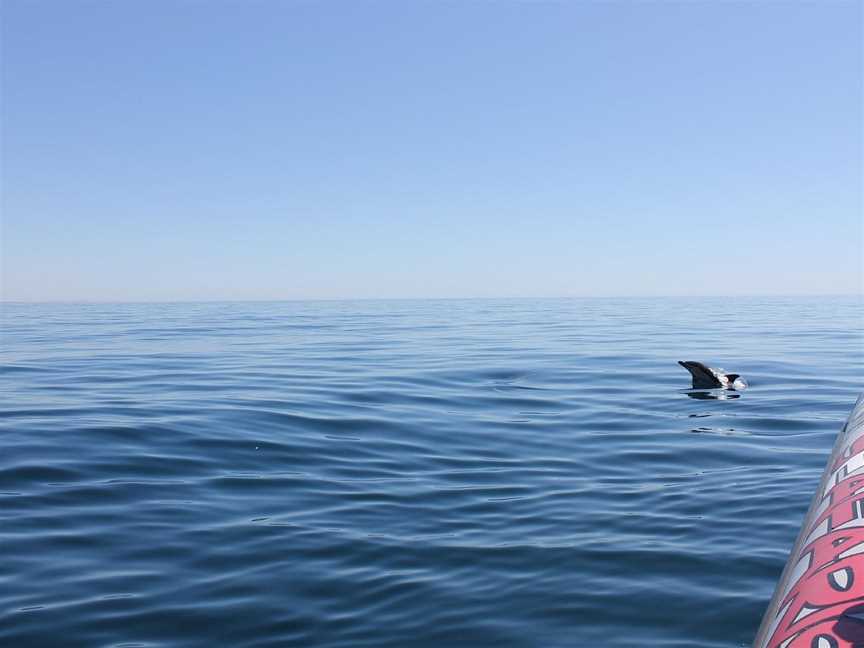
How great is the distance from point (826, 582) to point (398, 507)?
420 cm

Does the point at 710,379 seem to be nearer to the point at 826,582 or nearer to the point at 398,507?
the point at 398,507

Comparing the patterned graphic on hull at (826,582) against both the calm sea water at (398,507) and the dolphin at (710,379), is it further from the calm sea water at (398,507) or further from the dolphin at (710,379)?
the dolphin at (710,379)

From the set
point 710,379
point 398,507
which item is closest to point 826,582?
point 398,507

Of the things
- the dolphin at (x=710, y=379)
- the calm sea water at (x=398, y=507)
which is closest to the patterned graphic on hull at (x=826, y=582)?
the calm sea water at (x=398, y=507)

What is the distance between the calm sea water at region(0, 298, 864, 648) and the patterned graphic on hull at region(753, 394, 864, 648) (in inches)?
32.1

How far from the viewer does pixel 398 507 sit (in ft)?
22.7

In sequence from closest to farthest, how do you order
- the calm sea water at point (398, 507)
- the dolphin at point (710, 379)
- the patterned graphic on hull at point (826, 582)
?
the patterned graphic on hull at point (826, 582)
the calm sea water at point (398, 507)
the dolphin at point (710, 379)

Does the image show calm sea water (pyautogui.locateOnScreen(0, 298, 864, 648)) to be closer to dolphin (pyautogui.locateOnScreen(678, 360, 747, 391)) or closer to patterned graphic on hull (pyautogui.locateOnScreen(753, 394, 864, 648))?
dolphin (pyautogui.locateOnScreen(678, 360, 747, 391))

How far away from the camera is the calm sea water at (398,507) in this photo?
15.2ft

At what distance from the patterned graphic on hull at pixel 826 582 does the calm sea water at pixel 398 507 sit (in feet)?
2.67

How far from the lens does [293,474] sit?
8094mm

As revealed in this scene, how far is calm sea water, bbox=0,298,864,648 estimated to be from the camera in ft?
15.2

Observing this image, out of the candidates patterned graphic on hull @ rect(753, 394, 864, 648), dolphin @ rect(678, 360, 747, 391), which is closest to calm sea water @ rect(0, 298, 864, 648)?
dolphin @ rect(678, 360, 747, 391)

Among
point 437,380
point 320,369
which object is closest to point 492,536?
point 437,380
